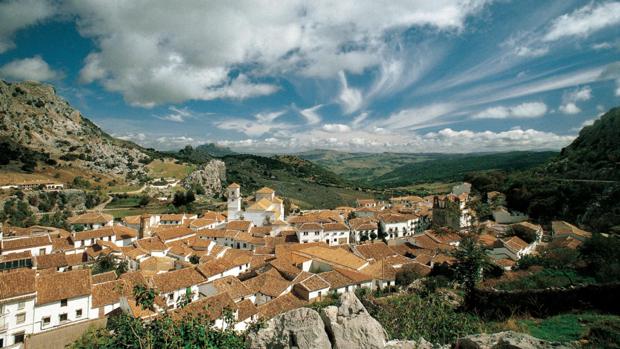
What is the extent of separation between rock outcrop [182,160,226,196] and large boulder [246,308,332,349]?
9463 cm

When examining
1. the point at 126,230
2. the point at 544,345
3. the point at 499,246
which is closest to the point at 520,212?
the point at 499,246

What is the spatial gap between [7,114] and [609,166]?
161475mm

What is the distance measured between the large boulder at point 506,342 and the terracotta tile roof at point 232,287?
2219 centimetres

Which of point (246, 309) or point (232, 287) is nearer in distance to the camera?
point (246, 309)

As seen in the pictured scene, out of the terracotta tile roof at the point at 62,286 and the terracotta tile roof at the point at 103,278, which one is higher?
the terracotta tile roof at the point at 62,286

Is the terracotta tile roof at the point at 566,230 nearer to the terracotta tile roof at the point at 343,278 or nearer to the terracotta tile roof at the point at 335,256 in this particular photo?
the terracotta tile roof at the point at 335,256

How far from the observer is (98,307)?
22844 millimetres

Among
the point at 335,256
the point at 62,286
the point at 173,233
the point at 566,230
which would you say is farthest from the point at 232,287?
the point at 566,230

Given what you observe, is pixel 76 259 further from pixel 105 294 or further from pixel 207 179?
pixel 207 179

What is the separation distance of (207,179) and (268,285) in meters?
82.0

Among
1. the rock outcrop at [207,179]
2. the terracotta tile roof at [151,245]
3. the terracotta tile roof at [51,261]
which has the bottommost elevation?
the terracotta tile roof at [151,245]

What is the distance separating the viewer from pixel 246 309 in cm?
2338

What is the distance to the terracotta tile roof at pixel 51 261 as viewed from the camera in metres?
30.2

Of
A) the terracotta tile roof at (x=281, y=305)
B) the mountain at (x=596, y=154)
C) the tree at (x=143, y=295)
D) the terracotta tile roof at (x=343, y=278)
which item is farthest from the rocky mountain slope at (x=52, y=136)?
the mountain at (x=596, y=154)
